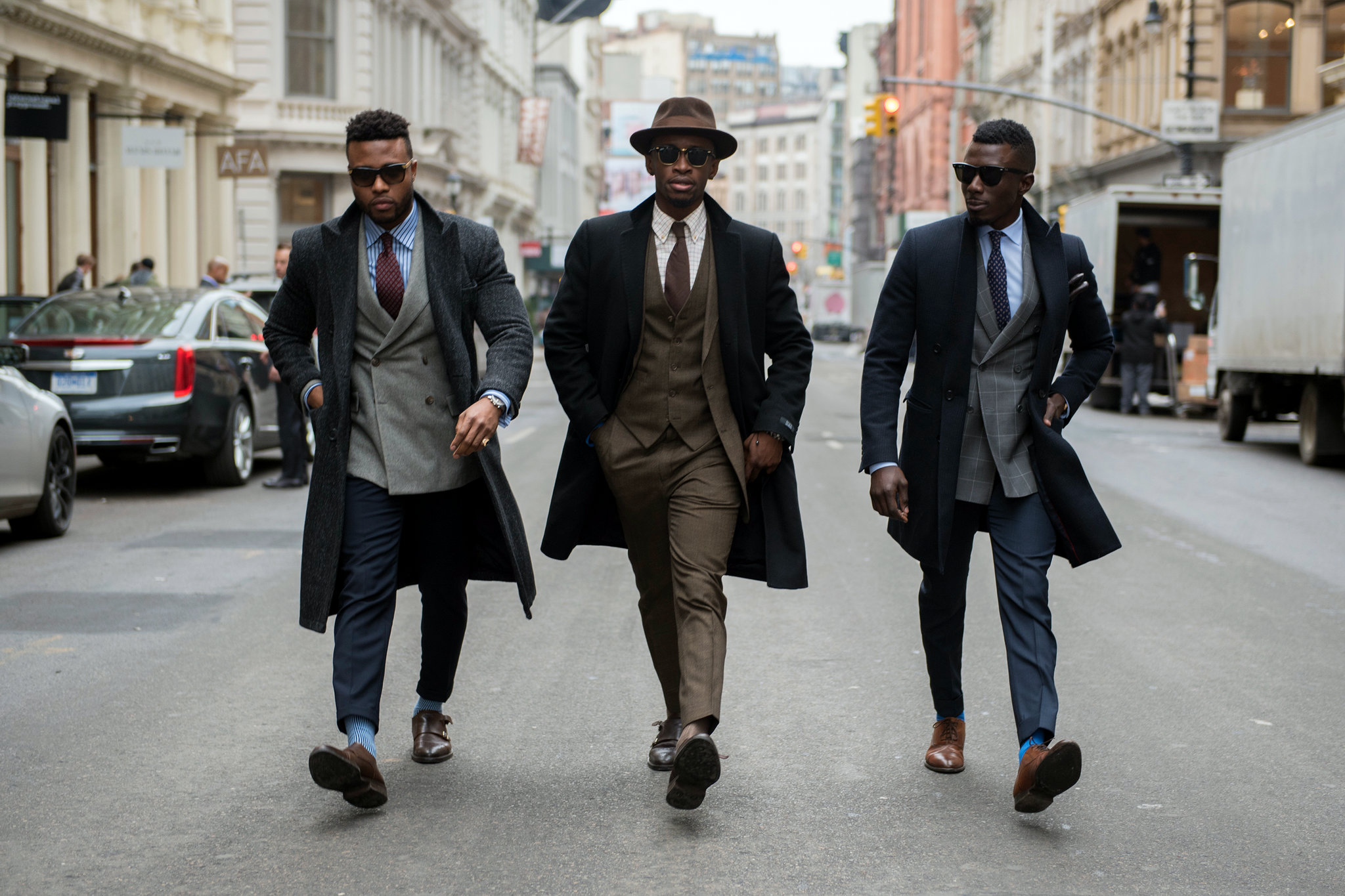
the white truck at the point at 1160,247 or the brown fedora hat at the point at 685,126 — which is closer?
the brown fedora hat at the point at 685,126

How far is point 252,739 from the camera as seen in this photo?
5441 mm

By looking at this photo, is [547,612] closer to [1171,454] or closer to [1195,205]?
[1171,454]

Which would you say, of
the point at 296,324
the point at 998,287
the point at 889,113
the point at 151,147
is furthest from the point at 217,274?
the point at 889,113

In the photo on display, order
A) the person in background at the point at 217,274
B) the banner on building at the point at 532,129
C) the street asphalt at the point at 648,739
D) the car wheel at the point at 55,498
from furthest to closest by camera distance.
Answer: the banner on building at the point at 532,129 → the person in background at the point at 217,274 → the car wheel at the point at 55,498 → the street asphalt at the point at 648,739

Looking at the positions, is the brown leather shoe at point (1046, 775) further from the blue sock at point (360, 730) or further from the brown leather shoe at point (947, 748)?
the blue sock at point (360, 730)

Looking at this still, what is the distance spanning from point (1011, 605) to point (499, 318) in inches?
68.6

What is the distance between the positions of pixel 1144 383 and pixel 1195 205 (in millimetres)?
2914

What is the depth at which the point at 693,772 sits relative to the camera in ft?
14.0

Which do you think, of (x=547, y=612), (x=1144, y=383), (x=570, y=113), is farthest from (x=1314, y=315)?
(x=570, y=113)

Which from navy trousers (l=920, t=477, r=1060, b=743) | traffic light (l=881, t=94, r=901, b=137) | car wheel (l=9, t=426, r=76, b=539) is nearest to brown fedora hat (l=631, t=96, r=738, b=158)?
navy trousers (l=920, t=477, r=1060, b=743)

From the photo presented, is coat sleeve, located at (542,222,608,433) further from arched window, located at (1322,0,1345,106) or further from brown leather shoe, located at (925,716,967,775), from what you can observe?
arched window, located at (1322,0,1345,106)

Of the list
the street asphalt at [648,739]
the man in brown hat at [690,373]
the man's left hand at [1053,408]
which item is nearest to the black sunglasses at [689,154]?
the man in brown hat at [690,373]

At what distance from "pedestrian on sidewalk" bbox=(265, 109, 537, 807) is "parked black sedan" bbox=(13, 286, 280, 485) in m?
8.02

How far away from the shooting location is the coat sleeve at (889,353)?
190 inches
